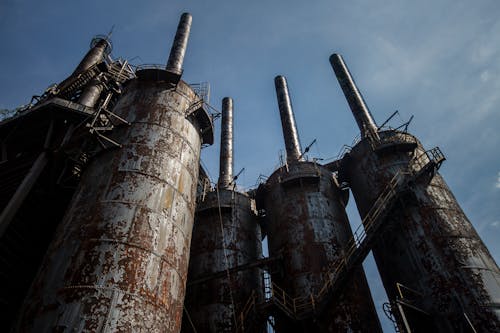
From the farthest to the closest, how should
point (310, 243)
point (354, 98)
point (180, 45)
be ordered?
point (354, 98) < point (180, 45) < point (310, 243)

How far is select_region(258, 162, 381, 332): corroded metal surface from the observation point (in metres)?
14.0

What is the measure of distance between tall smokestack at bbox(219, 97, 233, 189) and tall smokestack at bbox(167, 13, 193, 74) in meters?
8.43

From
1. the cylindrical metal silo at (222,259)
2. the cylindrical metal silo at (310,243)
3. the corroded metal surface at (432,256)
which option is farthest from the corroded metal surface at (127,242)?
the corroded metal surface at (432,256)

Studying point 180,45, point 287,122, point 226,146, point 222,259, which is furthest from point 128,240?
point 287,122

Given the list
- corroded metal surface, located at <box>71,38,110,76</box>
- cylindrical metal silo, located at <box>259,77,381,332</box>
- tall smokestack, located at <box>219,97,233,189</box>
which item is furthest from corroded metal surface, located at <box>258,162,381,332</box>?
corroded metal surface, located at <box>71,38,110,76</box>

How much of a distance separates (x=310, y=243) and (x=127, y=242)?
9.51m

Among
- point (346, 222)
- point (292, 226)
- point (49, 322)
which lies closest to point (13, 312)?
point (49, 322)

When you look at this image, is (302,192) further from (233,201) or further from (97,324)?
(97,324)

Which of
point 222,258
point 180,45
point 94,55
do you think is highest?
point 180,45

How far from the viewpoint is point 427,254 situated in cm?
1362

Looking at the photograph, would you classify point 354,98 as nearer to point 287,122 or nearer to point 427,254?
point 287,122

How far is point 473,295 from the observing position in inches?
464

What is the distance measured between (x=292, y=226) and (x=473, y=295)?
26.6ft

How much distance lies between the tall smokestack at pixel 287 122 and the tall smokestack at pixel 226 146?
15.1ft
